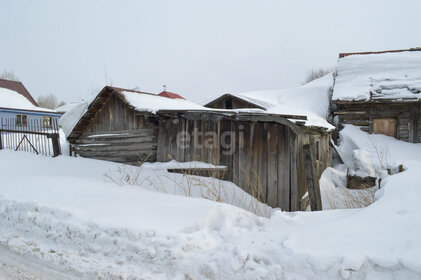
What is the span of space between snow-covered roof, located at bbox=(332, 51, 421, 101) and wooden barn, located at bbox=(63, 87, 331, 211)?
7.22 metres

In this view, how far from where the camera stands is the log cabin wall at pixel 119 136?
812 cm

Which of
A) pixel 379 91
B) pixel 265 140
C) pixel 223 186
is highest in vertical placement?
pixel 379 91

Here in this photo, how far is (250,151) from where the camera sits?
6.83m

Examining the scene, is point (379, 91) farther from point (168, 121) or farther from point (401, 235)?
point (401, 235)

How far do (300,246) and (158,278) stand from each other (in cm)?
149

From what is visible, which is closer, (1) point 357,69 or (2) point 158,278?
(2) point 158,278

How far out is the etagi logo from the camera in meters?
6.98

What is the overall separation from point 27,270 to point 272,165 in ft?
17.7

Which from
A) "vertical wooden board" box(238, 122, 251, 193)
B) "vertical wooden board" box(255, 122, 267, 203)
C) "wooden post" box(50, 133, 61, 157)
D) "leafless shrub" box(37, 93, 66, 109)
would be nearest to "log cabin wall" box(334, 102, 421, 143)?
"vertical wooden board" box(255, 122, 267, 203)

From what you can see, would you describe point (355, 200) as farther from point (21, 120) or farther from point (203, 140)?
point (21, 120)

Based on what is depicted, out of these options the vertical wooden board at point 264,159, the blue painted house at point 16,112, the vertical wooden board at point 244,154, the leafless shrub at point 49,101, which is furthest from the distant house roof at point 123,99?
the leafless shrub at point 49,101

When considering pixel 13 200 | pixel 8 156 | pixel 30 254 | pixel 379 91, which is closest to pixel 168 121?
pixel 13 200

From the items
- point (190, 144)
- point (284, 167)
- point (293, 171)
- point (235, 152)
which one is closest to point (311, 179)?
point (293, 171)

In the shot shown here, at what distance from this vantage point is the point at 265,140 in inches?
263
